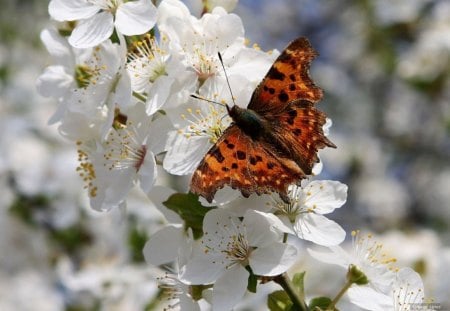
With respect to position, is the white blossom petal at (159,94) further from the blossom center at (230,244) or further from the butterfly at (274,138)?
the blossom center at (230,244)

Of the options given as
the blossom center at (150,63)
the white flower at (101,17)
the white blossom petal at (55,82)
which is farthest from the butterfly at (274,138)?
the white blossom petal at (55,82)

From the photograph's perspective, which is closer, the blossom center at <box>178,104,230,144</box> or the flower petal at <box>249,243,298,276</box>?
the flower petal at <box>249,243,298,276</box>

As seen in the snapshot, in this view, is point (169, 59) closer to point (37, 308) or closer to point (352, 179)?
point (37, 308)

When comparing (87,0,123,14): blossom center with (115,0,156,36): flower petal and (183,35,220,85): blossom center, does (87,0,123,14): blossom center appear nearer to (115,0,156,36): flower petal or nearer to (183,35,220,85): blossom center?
(115,0,156,36): flower petal

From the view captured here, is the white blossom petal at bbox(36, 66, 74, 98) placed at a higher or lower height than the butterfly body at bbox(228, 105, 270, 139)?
lower

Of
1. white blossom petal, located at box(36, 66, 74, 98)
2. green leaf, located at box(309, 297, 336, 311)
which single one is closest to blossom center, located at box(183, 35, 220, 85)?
white blossom petal, located at box(36, 66, 74, 98)
